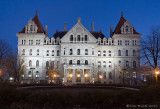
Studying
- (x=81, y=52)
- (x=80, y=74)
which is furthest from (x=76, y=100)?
(x=81, y=52)

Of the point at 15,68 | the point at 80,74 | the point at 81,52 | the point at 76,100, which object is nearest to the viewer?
the point at 76,100

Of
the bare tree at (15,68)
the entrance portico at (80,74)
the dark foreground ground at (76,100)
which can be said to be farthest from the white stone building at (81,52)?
the dark foreground ground at (76,100)

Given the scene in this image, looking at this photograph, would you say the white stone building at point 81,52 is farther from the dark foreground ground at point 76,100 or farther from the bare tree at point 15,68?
the dark foreground ground at point 76,100

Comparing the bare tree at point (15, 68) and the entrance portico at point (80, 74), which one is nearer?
the bare tree at point (15, 68)

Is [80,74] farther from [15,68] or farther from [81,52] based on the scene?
[15,68]

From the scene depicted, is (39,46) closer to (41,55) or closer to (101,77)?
(41,55)

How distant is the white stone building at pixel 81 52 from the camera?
51.0 metres

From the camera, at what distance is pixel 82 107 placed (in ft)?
48.3

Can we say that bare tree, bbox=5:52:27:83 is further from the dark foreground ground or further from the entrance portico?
the dark foreground ground

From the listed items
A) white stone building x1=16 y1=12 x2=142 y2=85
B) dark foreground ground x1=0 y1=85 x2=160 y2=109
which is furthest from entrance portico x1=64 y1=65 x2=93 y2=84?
dark foreground ground x1=0 y1=85 x2=160 y2=109

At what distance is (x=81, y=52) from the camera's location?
51062 mm

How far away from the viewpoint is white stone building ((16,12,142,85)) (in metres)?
51.0

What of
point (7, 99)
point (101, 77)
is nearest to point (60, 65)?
point (101, 77)

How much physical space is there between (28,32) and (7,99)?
134 feet
